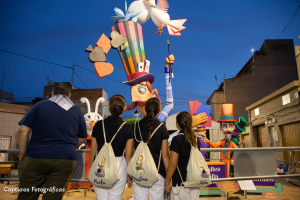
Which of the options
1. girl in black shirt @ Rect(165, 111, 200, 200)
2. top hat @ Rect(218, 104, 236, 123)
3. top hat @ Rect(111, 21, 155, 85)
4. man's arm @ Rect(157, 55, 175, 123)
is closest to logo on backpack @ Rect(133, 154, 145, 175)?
girl in black shirt @ Rect(165, 111, 200, 200)

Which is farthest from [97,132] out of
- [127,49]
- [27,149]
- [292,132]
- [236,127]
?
[292,132]

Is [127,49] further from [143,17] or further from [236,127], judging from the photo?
[236,127]

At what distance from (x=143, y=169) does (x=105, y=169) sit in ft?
1.30

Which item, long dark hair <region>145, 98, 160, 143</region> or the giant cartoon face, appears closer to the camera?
long dark hair <region>145, 98, 160, 143</region>

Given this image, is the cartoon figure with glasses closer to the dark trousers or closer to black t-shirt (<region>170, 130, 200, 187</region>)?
black t-shirt (<region>170, 130, 200, 187</region>)

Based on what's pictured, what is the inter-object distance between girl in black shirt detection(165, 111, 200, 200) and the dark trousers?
1064mm

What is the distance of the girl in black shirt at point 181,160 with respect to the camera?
88.8 inches

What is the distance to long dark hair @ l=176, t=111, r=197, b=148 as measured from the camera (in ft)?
7.48

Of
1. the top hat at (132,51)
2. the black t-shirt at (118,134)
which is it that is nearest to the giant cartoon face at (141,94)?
the top hat at (132,51)

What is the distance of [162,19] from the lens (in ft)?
18.7

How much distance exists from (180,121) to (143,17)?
4.27 meters

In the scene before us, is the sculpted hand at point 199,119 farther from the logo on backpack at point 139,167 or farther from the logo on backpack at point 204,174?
the logo on backpack at point 139,167

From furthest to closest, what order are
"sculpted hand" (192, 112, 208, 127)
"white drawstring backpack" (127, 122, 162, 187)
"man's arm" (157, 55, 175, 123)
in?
"sculpted hand" (192, 112, 208, 127) < "man's arm" (157, 55, 175, 123) < "white drawstring backpack" (127, 122, 162, 187)

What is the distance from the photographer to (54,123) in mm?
2062
